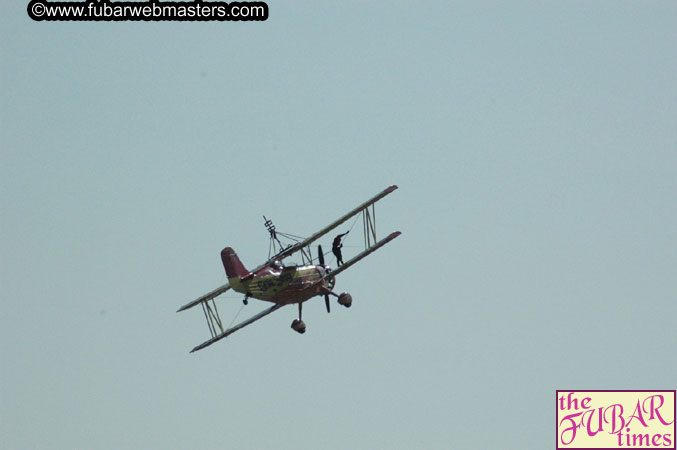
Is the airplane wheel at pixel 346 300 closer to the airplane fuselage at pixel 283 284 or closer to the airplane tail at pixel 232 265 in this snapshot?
the airplane fuselage at pixel 283 284

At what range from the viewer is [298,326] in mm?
78875

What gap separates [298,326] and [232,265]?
421cm

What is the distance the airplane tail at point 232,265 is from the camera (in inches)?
3145

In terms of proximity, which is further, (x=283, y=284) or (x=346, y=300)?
(x=346, y=300)

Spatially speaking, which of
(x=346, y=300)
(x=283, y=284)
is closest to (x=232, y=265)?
(x=283, y=284)

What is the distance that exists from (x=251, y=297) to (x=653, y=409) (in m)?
18.6

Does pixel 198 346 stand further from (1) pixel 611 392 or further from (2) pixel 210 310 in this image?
(1) pixel 611 392

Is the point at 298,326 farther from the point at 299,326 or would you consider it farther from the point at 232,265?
the point at 232,265

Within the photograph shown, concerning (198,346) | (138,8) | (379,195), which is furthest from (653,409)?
(138,8)

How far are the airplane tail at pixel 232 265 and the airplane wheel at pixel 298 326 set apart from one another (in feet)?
10.8

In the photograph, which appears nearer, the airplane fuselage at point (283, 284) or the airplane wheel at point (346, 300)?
the airplane fuselage at point (283, 284)

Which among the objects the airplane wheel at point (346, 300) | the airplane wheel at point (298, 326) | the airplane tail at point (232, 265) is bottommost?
the airplane wheel at point (298, 326)

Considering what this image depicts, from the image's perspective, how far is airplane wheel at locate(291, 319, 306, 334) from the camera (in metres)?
78.8

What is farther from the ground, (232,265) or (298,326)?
(232,265)
